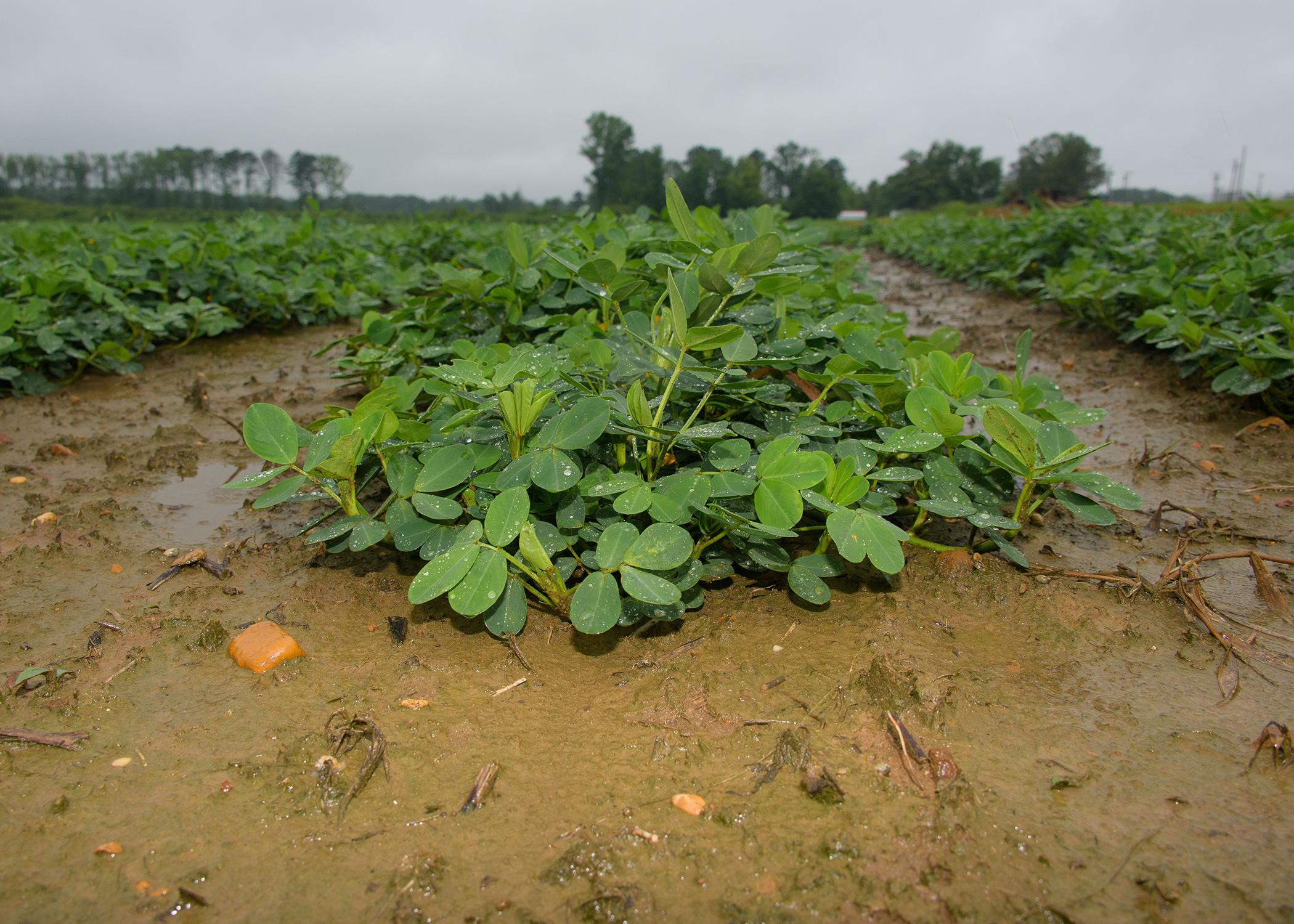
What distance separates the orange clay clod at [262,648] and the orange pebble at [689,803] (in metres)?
0.84

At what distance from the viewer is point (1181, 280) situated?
3.69m

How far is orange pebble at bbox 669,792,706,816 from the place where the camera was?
105 centimetres

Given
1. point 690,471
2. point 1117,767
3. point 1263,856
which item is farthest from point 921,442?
point 1263,856

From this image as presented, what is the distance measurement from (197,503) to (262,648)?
1171 millimetres

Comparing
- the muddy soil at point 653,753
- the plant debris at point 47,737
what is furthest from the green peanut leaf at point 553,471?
the plant debris at point 47,737

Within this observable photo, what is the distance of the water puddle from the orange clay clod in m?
0.72

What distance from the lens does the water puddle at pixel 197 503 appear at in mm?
2078

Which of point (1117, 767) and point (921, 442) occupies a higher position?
point (921, 442)

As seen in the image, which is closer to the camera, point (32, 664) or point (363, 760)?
point (363, 760)

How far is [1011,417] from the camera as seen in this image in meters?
1.56

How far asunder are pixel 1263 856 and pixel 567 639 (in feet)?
3.81

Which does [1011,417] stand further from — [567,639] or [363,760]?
[363,760]

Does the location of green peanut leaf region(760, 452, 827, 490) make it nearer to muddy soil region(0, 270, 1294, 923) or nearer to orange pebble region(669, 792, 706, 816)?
muddy soil region(0, 270, 1294, 923)

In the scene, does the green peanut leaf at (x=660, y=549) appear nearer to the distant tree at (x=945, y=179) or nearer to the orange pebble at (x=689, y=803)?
the orange pebble at (x=689, y=803)
